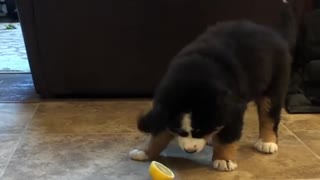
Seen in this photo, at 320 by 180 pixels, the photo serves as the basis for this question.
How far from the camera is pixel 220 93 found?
1.33 m

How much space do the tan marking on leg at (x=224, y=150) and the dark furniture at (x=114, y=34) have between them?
788 mm

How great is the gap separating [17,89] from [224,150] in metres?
1.42

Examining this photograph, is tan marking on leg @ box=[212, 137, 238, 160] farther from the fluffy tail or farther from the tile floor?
the fluffy tail

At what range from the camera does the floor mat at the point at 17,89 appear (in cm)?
241

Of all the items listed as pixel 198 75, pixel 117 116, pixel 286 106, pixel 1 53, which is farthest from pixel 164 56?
pixel 1 53

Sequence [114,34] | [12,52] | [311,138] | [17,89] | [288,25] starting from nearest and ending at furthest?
[311,138]
[288,25]
[114,34]
[17,89]
[12,52]

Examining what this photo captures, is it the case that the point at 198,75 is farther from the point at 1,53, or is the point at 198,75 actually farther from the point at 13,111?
the point at 1,53

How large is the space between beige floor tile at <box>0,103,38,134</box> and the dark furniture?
0.15 meters

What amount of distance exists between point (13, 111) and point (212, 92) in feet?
3.88

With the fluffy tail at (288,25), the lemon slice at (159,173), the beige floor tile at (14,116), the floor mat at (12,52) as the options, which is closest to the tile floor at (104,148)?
the beige floor tile at (14,116)

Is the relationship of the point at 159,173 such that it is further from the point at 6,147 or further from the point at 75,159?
the point at 6,147

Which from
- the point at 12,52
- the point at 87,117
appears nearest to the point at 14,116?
the point at 87,117

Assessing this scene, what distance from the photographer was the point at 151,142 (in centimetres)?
160

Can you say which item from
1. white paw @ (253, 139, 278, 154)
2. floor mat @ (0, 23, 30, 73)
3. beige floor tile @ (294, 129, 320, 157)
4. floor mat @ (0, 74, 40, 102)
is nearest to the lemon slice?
white paw @ (253, 139, 278, 154)
